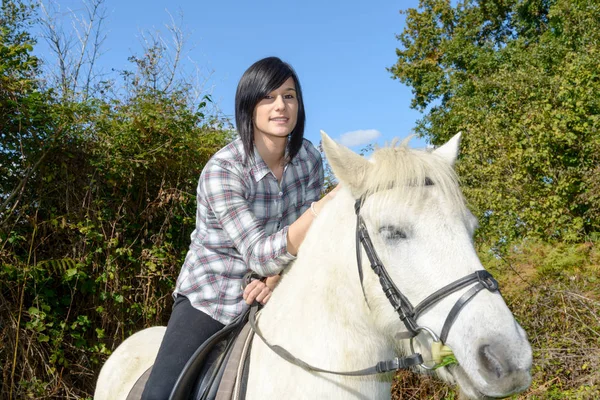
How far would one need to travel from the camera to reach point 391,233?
1913 millimetres

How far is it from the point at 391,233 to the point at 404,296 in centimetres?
25

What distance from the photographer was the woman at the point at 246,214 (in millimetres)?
2385

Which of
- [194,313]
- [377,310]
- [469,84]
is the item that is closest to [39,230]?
[194,313]

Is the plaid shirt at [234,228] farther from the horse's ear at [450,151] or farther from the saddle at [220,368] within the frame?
the horse's ear at [450,151]

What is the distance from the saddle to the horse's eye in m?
0.93

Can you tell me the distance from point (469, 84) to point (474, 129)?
31.0 feet

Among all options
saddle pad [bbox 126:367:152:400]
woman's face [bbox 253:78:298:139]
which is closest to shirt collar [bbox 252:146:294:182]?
woman's face [bbox 253:78:298:139]

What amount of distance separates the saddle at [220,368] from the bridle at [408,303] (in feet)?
0.89

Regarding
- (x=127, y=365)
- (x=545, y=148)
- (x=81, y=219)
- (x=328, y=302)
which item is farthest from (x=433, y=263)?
(x=545, y=148)

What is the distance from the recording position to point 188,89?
7.41 m

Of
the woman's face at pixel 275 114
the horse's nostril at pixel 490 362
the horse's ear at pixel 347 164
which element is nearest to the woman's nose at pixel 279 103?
the woman's face at pixel 275 114

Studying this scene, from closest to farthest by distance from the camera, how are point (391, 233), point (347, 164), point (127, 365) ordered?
point (391, 233) → point (347, 164) → point (127, 365)

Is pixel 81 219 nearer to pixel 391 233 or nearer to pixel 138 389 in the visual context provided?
pixel 138 389

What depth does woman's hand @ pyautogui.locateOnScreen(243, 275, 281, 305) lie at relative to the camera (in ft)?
8.29
